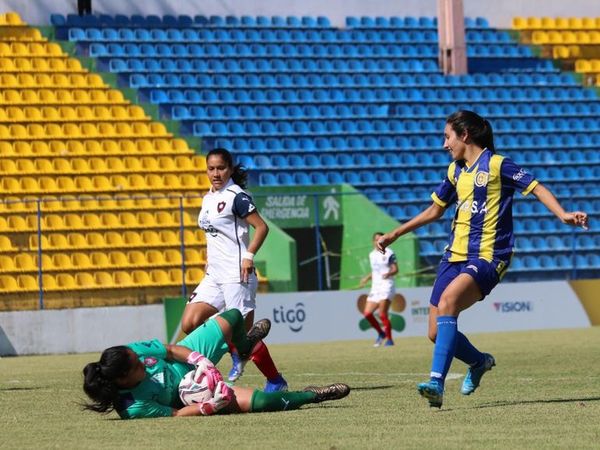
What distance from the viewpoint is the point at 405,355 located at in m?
18.3

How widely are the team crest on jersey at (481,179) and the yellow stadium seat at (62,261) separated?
54.2ft

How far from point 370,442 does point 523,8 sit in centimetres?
3095

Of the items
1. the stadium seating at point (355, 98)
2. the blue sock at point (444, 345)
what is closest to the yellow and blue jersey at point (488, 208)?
the blue sock at point (444, 345)

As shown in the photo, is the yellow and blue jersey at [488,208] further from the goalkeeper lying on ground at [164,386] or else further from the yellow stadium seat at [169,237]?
the yellow stadium seat at [169,237]

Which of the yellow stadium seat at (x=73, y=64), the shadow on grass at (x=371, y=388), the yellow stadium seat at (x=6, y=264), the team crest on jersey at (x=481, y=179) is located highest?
the yellow stadium seat at (x=73, y=64)

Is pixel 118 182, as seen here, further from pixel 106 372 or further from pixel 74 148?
pixel 106 372

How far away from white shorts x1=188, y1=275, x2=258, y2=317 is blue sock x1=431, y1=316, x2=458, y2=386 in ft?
7.45

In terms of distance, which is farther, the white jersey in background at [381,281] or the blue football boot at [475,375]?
the white jersey in background at [381,281]

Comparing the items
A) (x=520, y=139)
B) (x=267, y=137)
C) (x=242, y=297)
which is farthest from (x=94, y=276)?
(x=242, y=297)

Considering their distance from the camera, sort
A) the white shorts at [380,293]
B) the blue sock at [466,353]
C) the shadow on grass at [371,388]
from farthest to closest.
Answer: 1. the white shorts at [380,293]
2. the shadow on grass at [371,388]
3. the blue sock at [466,353]

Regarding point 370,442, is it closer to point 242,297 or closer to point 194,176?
point 242,297

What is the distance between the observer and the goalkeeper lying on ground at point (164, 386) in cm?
855

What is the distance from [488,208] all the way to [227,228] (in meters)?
2.55

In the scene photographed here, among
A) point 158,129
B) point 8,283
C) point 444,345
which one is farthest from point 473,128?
point 158,129
